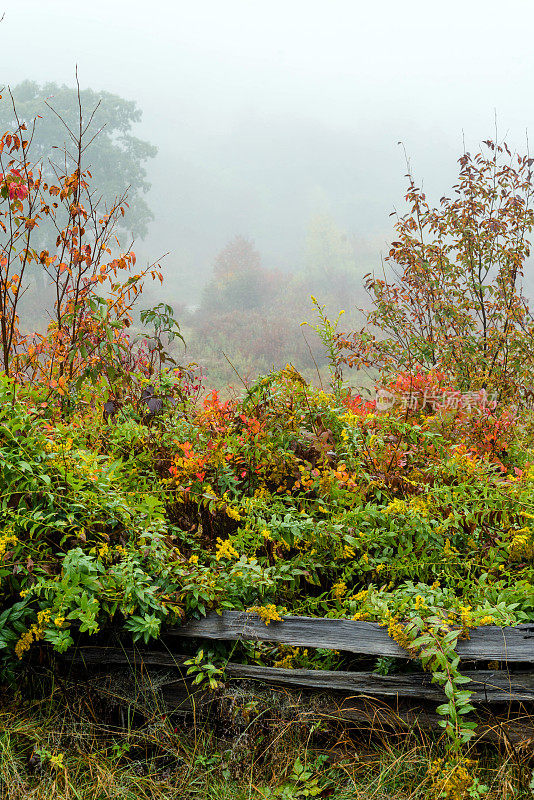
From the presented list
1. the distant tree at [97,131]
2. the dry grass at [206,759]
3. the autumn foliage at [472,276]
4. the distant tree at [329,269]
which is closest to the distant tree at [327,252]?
the distant tree at [329,269]

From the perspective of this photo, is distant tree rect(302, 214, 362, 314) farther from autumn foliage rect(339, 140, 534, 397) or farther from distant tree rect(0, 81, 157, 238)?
autumn foliage rect(339, 140, 534, 397)

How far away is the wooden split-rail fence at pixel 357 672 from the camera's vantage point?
2.07 meters

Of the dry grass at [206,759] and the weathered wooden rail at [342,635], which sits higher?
the weathered wooden rail at [342,635]

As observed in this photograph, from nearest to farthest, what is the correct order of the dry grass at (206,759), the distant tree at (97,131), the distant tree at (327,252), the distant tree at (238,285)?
the dry grass at (206,759) < the distant tree at (238,285) < the distant tree at (97,131) < the distant tree at (327,252)

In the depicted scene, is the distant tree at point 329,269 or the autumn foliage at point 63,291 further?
the distant tree at point 329,269

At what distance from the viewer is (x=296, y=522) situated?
2.48 m

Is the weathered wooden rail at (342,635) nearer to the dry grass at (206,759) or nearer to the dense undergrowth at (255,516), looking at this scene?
the dense undergrowth at (255,516)

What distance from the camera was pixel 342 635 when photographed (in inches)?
86.7

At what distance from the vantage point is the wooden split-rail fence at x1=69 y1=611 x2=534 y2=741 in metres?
2.07

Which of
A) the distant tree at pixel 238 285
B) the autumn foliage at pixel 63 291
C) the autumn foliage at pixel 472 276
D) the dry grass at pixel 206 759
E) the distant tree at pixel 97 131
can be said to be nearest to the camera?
the dry grass at pixel 206 759

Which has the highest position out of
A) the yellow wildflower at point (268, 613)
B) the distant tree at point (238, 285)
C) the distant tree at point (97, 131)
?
the distant tree at point (97, 131)

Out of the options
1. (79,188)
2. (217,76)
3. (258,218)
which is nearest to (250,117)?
(217,76)

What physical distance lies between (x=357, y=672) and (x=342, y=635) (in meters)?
0.13

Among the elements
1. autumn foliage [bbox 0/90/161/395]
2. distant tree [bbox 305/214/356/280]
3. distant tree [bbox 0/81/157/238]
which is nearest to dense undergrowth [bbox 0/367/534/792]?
autumn foliage [bbox 0/90/161/395]
